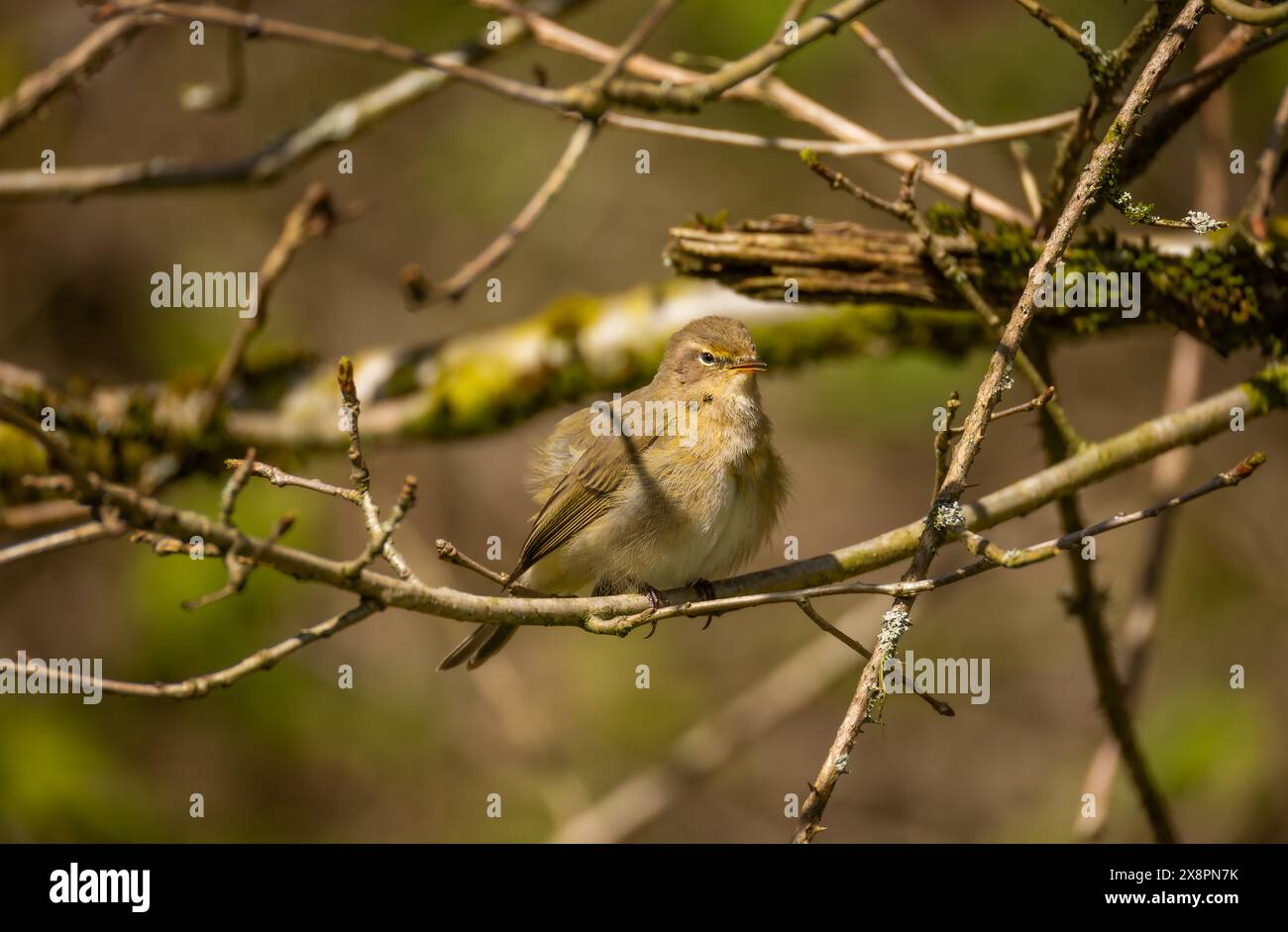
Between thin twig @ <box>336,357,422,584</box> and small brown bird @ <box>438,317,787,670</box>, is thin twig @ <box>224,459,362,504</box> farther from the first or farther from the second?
small brown bird @ <box>438,317,787,670</box>

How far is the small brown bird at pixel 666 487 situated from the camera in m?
4.78

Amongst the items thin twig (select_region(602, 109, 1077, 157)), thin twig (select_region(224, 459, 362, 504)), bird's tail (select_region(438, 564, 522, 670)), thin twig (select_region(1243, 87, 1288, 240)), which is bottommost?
bird's tail (select_region(438, 564, 522, 670))

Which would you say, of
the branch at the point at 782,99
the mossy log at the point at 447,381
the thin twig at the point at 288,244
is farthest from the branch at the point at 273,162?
the mossy log at the point at 447,381

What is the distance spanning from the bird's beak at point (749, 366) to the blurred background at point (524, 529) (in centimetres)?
170

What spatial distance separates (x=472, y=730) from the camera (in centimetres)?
1005

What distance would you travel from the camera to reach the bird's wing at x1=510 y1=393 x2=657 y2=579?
502cm

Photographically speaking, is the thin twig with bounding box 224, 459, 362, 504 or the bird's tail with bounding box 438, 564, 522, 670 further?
the bird's tail with bounding box 438, 564, 522, 670

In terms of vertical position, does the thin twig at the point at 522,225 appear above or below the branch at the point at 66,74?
below

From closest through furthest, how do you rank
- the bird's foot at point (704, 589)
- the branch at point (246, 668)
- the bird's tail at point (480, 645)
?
the branch at point (246, 668) → the bird's foot at point (704, 589) → the bird's tail at point (480, 645)

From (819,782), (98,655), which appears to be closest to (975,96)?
(819,782)

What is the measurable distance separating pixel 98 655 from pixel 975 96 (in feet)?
25.4

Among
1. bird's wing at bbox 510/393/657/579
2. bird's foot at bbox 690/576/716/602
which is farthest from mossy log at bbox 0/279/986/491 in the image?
bird's foot at bbox 690/576/716/602

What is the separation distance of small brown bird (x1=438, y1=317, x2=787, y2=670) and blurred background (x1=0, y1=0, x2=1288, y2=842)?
160 cm

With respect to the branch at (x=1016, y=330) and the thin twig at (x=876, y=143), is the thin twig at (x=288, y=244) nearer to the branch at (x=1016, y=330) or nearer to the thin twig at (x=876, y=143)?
the thin twig at (x=876, y=143)
